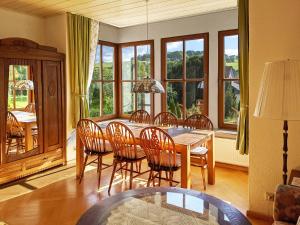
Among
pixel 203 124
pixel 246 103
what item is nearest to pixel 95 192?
pixel 203 124

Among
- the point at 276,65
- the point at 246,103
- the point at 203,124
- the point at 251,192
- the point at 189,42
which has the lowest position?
→ the point at 251,192

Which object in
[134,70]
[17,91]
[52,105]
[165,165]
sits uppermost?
[134,70]

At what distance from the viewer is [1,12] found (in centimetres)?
403

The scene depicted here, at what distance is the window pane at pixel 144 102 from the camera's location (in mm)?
5391

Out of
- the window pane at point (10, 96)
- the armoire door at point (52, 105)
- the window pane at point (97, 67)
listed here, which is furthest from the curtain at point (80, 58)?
the window pane at point (10, 96)

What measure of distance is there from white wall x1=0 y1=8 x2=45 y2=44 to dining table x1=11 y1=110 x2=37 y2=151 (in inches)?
48.8

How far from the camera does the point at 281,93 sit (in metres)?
1.93

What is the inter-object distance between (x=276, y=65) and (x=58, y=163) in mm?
3550

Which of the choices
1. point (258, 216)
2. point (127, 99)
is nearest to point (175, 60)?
point (127, 99)

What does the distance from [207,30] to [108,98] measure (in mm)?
2352

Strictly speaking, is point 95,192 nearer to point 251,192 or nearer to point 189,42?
point 251,192

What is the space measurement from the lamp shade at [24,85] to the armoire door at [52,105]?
197 mm

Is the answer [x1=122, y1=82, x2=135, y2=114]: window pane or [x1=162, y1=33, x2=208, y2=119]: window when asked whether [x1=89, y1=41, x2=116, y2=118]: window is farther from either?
[x1=162, y1=33, x2=208, y2=119]: window

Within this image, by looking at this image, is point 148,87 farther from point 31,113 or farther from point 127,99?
point 127,99
